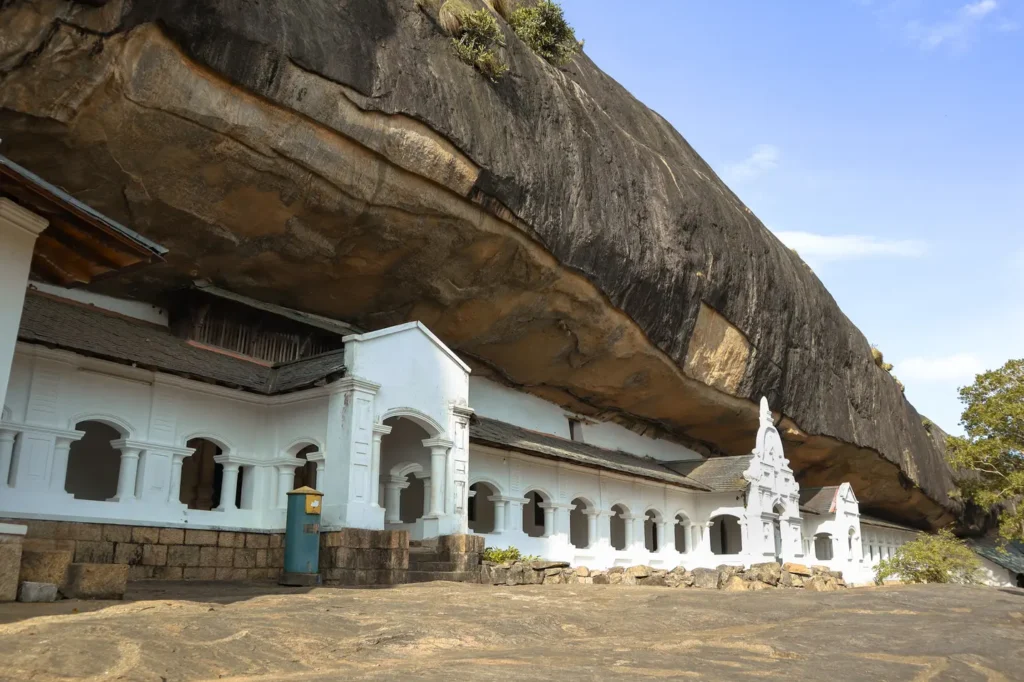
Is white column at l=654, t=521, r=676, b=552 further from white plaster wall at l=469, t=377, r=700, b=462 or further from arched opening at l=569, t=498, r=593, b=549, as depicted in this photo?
white plaster wall at l=469, t=377, r=700, b=462

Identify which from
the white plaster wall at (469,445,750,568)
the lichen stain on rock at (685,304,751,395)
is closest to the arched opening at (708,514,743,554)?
the white plaster wall at (469,445,750,568)

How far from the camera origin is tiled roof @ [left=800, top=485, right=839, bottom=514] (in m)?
29.4

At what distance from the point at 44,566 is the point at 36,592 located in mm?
295

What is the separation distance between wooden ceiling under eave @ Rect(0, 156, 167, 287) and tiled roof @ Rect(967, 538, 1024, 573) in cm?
4242

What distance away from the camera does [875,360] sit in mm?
34406

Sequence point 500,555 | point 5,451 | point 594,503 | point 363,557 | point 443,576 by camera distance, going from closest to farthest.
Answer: point 5,451, point 363,557, point 443,576, point 500,555, point 594,503

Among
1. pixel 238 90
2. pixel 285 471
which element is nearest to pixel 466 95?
pixel 238 90

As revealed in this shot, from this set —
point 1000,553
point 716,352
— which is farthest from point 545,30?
point 1000,553

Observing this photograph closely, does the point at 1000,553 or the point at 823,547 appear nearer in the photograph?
the point at 823,547

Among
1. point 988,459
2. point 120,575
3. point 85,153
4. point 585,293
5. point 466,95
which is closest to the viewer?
point 120,575

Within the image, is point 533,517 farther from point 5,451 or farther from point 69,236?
point 69,236

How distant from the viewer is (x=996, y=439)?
3058cm

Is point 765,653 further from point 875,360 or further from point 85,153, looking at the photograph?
point 875,360

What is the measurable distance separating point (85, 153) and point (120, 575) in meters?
7.34
